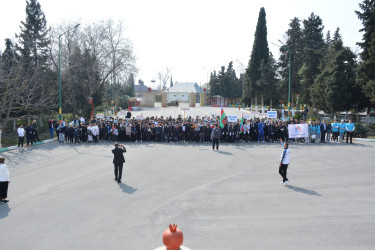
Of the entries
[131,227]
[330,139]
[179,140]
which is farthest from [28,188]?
[330,139]

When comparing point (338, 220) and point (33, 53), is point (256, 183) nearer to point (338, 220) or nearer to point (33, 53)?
point (338, 220)

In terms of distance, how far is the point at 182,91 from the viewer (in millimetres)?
113438

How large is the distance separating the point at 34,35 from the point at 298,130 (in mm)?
37397

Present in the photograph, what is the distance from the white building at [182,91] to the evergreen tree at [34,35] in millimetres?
66938

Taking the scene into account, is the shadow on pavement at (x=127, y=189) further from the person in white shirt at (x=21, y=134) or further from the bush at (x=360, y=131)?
the bush at (x=360, y=131)

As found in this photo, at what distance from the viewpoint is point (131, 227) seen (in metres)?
7.32

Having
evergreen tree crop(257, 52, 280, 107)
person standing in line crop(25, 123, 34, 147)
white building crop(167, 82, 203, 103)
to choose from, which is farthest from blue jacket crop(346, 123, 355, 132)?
white building crop(167, 82, 203, 103)

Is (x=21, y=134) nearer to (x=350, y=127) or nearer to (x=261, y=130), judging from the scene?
(x=261, y=130)

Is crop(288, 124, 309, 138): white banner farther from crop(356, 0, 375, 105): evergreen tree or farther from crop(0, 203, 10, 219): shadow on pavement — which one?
crop(0, 203, 10, 219): shadow on pavement

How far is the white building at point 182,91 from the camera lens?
11019 centimetres

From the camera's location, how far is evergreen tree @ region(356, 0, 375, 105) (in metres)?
29.0

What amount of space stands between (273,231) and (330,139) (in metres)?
19.7

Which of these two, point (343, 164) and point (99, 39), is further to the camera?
point (99, 39)

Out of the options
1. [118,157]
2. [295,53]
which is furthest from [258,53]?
[118,157]
